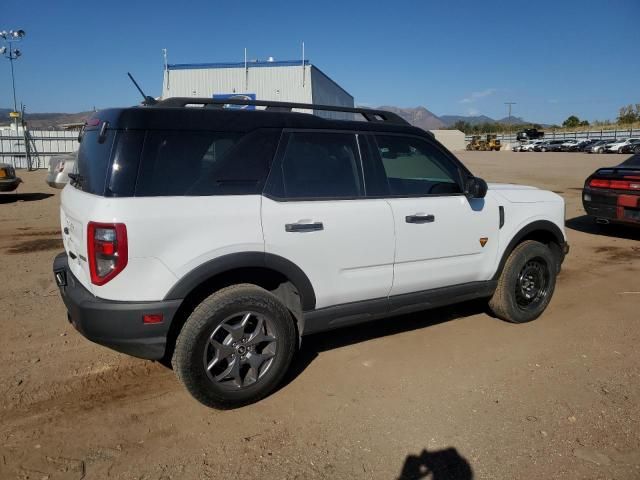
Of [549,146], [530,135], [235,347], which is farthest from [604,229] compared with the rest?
[530,135]

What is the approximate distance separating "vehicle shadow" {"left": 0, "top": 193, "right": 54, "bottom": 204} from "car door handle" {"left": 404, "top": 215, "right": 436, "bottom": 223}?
12676 mm

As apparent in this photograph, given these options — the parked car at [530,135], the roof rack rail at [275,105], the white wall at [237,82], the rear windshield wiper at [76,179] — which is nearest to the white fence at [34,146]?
the white wall at [237,82]

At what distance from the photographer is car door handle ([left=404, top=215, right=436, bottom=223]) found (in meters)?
3.80

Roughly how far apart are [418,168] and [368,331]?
4.93 ft

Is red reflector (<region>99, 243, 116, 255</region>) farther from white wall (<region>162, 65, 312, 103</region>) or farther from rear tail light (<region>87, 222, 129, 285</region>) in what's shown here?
white wall (<region>162, 65, 312, 103</region>)

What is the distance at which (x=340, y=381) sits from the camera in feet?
12.1

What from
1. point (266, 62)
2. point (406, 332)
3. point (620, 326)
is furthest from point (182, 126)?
point (266, 62)

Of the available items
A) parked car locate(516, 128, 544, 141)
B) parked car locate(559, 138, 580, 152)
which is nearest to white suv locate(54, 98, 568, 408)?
parked car locate(559, 138, 580, 152)

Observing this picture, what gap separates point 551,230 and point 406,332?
1686 mm

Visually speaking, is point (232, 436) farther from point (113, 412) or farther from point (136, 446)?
point (113, 412)

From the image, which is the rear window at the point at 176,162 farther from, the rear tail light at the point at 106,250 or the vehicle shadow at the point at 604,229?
the vehicle shadow at the point at 604,229

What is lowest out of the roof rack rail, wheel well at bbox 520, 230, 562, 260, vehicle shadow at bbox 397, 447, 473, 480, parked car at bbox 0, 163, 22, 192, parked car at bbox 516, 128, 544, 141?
vehicle shadow at bbox 397, 447, 473, 480

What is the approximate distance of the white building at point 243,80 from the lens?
2430 cm

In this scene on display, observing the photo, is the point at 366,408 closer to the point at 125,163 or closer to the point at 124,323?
the point at 124,323
